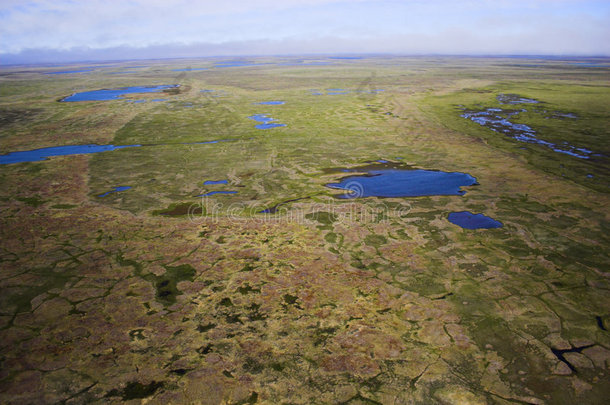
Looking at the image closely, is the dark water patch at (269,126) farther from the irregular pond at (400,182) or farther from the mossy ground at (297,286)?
the irregular pond at (400,182)

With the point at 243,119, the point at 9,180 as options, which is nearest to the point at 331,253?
the point at 9,180

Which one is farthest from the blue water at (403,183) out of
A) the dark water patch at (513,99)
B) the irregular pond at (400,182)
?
the dark water patch at (513,99)

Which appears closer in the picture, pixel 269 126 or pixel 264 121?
pixel 269 126

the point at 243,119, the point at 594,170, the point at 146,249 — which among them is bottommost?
the point at 146,249

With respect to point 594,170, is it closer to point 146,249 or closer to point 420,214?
point 420,214

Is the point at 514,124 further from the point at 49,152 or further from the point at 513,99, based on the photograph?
the point at 49,152

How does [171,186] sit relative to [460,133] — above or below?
below

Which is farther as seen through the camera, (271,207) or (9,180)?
(9,180)

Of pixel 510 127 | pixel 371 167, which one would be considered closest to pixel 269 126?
pixel 371 167
